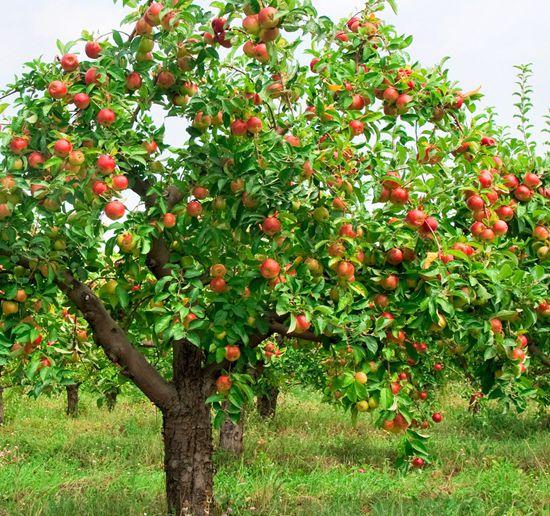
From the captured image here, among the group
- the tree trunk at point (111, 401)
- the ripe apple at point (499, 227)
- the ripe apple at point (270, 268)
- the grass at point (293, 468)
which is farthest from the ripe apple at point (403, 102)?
the tree trunk at point (111, 401)

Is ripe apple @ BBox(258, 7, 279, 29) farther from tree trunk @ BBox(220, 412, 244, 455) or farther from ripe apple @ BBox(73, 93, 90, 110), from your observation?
tree trunk @ BBox(220, 412, 244, 455)

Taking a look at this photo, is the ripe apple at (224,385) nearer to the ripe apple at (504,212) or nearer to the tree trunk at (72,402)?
the ripe apple at (504,212)

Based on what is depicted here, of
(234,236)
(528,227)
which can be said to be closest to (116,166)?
(234,236)

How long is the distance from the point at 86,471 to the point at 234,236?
6022mm

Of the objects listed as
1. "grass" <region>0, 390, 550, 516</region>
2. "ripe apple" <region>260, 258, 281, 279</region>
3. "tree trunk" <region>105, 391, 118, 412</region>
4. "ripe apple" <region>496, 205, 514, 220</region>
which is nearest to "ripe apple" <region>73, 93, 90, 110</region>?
"ripe apple" <region>260, 258, 281, 279</region>

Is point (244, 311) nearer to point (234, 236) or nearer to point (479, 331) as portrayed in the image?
point (234, 236)

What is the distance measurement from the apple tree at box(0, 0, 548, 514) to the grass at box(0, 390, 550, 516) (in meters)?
2.13

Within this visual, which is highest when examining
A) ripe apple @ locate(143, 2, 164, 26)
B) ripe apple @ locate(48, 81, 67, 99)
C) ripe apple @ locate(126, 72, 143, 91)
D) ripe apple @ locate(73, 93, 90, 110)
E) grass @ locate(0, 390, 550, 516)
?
ripe apple @ locate(143, 2, 164, 26)

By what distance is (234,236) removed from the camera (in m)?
3.98

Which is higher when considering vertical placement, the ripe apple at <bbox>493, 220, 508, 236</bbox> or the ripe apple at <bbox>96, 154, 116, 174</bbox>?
the ripe apple at <bbox>96, 154, 116, 174</bbox>

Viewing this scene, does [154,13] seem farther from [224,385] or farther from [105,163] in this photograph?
[224,385]

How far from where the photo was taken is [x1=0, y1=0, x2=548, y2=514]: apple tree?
12.2 feet

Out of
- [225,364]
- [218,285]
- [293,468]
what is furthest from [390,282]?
[293,468]

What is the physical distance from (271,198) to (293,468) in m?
5.85
